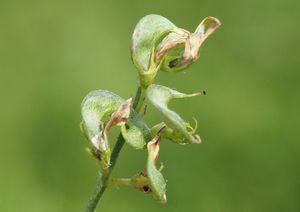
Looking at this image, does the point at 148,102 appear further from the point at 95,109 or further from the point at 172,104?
the point at 172,104

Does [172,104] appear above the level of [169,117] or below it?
below

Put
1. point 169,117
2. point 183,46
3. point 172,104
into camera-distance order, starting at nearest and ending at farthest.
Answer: point 169,117 < point 183,46 < point 172,104

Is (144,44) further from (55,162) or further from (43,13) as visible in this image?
(43,13)

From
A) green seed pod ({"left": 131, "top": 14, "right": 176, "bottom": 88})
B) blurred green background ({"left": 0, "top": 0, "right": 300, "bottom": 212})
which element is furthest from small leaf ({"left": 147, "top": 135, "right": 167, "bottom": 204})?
blurred green background ({"left": 0, "top": 0, "right": 300, "bottom": 212})

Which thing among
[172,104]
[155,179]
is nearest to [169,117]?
[155,179]

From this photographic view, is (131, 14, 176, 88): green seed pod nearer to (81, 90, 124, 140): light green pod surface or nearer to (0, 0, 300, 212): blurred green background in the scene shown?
(81, 90, 124, 140): light green pod surface

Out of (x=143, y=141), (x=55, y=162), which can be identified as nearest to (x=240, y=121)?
(x=55, y=162)

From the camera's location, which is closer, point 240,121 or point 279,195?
point 279,195
